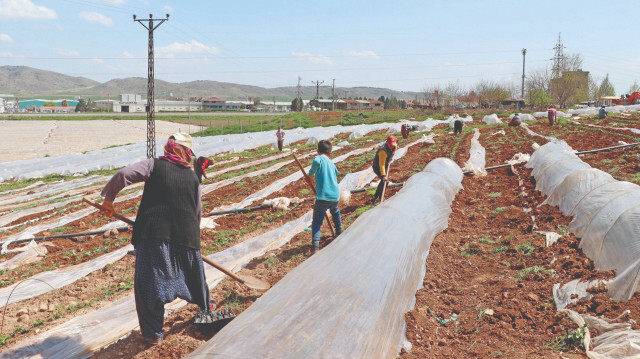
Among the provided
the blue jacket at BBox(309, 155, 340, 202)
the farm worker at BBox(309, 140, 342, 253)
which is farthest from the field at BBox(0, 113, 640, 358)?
the blue jacket at BBox(309, 155, 340, 202)

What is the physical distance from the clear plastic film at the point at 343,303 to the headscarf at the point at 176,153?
125cm

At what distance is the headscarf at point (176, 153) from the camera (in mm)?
3545

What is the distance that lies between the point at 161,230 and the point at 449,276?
3.36 metres

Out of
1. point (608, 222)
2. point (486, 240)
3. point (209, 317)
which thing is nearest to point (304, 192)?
point (486, 240)

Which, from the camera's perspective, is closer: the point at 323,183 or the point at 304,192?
the point at 323,183

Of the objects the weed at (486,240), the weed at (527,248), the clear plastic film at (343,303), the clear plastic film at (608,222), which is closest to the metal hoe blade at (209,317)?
the clear plastic film at (343,303)

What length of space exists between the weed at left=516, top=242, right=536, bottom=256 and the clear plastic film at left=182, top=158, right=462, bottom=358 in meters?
1.42

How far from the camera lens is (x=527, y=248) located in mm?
5863

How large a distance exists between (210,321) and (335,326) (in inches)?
55.0

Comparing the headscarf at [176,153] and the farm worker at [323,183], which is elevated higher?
the headscarf at [176,153]

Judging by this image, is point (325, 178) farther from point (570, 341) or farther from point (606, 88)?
point (606, 88)

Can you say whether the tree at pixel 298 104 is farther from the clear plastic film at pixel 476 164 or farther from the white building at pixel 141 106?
the clear plastic film at pixel 476 164

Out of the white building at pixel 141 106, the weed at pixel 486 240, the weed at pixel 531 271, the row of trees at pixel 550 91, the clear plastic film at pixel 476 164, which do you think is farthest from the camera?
the white building at pixel 141 106

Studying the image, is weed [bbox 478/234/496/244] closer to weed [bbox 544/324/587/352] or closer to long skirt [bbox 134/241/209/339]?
weed [bbox 544/324/587/352]
